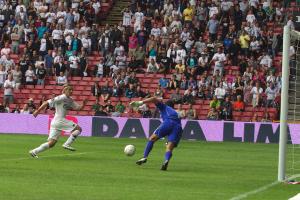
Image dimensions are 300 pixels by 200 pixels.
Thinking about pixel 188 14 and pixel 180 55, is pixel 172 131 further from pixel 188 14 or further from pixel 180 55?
pixel 188 14

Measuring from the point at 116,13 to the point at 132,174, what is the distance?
27403 millimetres

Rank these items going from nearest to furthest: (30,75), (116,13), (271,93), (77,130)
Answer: (77,130), (271,93), (30,75), (116,13)

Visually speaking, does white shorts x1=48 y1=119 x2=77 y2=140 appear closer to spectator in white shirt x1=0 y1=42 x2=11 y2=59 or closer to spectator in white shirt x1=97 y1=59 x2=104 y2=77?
spectator in white shirt x1=97 y1=59 x2=104 y2=77

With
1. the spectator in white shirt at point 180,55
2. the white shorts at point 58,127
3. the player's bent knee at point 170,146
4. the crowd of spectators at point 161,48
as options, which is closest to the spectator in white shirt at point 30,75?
the crowd of spectators at point 161,48

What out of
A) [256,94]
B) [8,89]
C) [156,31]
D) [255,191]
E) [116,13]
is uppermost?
[116,13]

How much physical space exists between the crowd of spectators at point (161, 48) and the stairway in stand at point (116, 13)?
1147mm

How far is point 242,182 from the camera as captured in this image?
16891mm

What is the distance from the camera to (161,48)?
39.4 metres

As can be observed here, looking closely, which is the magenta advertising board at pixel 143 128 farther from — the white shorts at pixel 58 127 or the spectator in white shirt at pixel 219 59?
the white shorts at pixel 58 127

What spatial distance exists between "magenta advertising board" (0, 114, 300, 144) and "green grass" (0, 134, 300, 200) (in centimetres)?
527

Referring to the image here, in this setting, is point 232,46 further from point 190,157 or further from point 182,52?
point 190,157

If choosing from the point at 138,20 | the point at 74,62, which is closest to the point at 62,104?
the point at 74,62

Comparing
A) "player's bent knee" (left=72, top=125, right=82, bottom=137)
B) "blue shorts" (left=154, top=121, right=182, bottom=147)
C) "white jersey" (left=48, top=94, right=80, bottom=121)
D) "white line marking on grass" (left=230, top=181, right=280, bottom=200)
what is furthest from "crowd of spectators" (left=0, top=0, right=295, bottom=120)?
"white line marking on grass" (left=230, top=181, right=280, bottom=200)

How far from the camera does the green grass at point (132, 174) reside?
14.2 m
